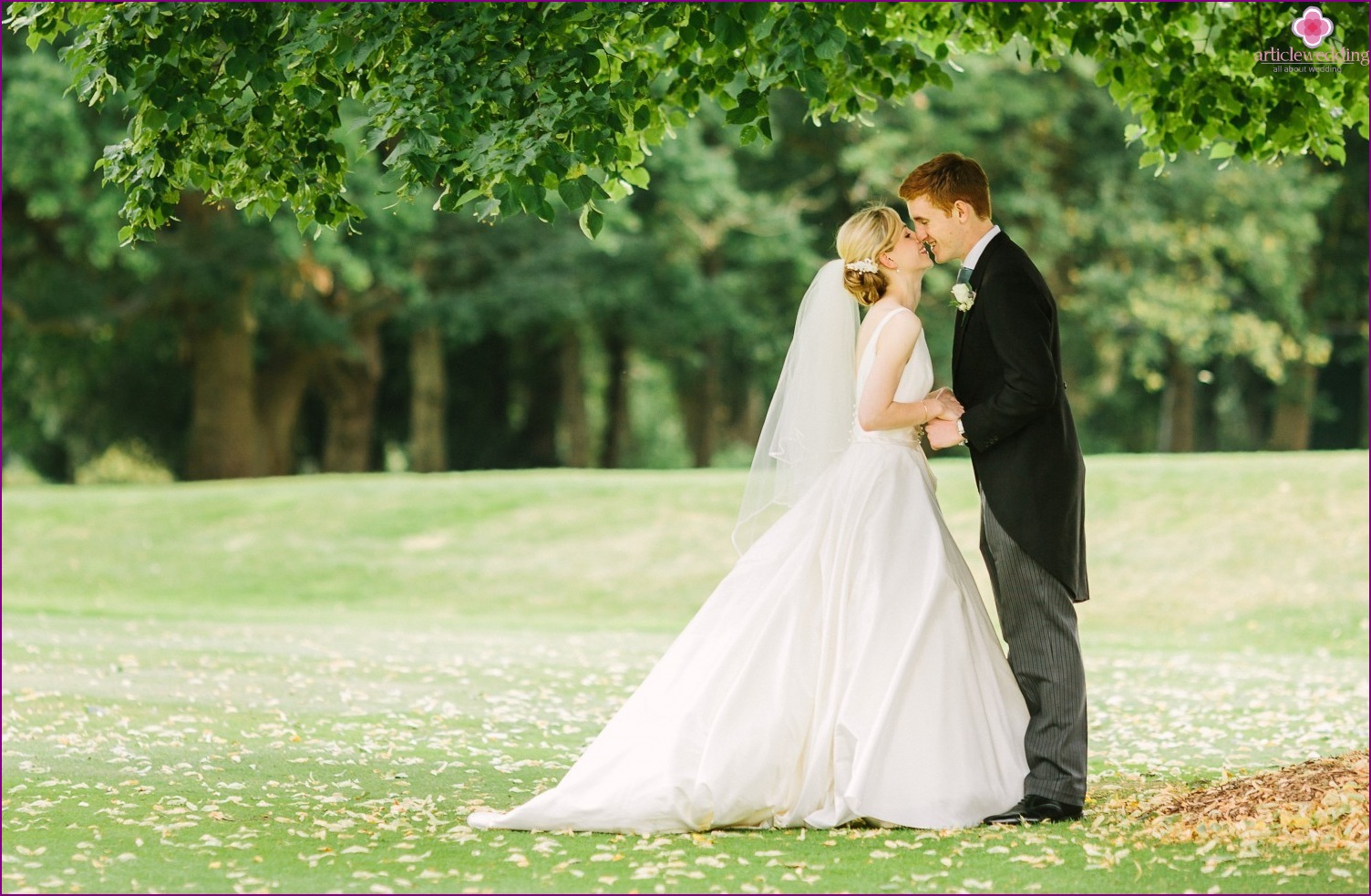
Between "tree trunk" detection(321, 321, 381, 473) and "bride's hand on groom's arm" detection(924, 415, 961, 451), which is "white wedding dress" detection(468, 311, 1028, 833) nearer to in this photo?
"bride's hand on groom's arm" detection(924, 415, 961, 451)

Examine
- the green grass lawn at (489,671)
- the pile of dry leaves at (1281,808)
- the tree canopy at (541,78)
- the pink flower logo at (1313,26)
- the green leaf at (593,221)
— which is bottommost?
the green grass lawn at (489,671)

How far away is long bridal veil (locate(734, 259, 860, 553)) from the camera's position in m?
7.30

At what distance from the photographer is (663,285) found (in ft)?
116

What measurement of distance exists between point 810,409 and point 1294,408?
34.1 m

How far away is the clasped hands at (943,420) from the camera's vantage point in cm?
688

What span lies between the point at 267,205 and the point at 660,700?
314cm

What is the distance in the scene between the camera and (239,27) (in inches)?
279

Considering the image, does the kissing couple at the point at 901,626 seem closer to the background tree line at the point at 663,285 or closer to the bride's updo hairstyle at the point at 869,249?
the bride's updo hairstyle at the point at 869,249

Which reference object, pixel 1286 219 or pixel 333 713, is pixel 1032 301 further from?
pixel 1286 219

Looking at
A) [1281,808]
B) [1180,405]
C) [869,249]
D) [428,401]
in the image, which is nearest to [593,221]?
[869,249]

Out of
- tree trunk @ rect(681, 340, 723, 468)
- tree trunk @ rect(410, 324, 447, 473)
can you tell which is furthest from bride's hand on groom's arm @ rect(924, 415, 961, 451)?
tree trunk @ rect(681, 340, 723, 468)

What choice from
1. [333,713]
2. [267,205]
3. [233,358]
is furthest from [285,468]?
[267,205]

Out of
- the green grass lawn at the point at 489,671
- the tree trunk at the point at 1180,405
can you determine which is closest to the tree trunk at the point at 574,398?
the green grass lawn at the point at 489,671

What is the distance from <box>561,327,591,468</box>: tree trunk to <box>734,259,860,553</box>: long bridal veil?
29.7m
